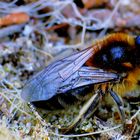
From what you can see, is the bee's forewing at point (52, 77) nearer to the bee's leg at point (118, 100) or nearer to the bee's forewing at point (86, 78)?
the bee's forewing at point (86, 78)

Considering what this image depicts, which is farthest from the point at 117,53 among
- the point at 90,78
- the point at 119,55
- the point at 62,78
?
the point at 62,78

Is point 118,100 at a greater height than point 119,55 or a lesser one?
lesser

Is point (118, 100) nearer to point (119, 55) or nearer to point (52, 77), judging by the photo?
point (119, 55)

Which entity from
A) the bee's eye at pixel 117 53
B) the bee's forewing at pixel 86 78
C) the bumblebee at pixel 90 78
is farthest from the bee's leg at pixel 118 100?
the bee's eye at pixel 117 53

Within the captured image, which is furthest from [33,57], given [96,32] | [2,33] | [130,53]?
[130,53]

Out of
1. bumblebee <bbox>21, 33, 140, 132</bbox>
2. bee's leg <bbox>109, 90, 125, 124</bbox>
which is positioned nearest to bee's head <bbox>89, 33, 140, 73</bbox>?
bumblebee <bbox>21, 33, 140, 132</bbox>

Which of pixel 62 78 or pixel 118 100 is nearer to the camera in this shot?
pixel 62 78

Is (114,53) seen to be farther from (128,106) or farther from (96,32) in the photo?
(96,32)
